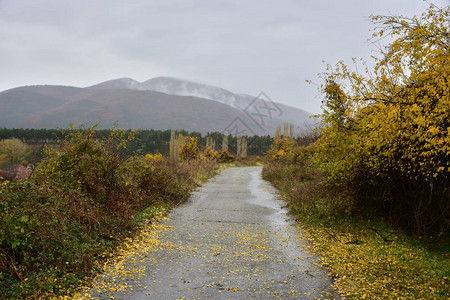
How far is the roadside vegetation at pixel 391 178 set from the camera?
5.02m

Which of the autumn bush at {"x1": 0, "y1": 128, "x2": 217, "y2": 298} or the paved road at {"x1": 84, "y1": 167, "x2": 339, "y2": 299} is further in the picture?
the paved road at {"x1": 84, "y1": 167, "x2": 339, "y2": 299}

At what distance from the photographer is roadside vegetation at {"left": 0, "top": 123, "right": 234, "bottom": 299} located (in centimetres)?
434

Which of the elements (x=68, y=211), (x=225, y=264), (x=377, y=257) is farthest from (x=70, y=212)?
(x=377, y=257)

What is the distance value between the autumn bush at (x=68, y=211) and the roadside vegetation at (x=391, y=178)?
3940 mm

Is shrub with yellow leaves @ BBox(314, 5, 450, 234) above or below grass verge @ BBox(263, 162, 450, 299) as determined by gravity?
above

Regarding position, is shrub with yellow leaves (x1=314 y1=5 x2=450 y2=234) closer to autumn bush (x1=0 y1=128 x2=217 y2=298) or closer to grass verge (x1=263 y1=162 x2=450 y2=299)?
grass verge (x1=263 y1=162 x2=450 y2=299)

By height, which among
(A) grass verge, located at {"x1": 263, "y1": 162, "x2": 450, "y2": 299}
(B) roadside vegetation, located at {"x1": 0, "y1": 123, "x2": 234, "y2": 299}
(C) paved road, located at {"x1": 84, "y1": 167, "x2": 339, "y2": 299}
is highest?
(B) roadside vegetation, located at {"x1": 0, "y1": 123, "x2": 234, "y2": 299}

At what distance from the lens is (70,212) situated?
247 inches

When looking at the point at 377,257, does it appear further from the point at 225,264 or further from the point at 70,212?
the point at 70,212

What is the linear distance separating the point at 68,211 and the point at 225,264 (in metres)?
2.95

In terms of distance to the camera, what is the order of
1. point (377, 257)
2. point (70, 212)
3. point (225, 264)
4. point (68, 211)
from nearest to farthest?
1. point (225, 264)
2. point (377, 257)
3. point (68, 211)
4. point (70, 212)

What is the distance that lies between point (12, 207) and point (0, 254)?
2.50 feet

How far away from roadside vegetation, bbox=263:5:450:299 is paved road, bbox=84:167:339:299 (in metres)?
0.51

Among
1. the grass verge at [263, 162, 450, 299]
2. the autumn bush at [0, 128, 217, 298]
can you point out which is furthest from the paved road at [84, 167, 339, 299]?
the autumn bush at [0, 128, 217, 298]
